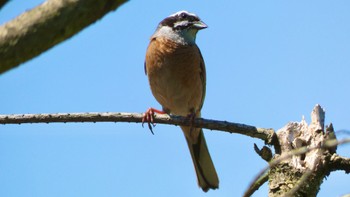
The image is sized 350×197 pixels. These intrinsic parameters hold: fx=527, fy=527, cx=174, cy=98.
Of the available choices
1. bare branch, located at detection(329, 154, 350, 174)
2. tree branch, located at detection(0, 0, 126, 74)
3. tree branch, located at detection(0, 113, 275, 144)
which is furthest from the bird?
tree branch, located at detection(0, 0, 126, 74)

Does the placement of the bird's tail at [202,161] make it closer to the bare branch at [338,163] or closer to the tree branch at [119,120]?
the tree branch at [119,120]

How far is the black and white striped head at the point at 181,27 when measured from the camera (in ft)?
22.2

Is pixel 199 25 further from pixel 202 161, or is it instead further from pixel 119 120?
pixel 119 120

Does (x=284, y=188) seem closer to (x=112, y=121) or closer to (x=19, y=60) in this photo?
(x=112, y=121)

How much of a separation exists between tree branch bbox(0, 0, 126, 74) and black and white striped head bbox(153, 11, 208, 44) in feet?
16.9

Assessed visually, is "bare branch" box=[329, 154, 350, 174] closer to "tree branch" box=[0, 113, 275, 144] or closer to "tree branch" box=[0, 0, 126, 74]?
"tree branch" box=[0, 113, 275, 144]

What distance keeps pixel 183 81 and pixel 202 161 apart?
1011 mm

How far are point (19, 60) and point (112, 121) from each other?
2.75m

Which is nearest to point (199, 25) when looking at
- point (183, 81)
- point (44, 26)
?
point (183, 81)

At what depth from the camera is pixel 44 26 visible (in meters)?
1.48

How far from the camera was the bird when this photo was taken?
6305 mm

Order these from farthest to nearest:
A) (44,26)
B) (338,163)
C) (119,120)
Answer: (119,120)
(338,163)
(44,26)

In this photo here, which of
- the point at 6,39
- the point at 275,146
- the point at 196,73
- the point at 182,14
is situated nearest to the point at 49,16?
the point at 6,39

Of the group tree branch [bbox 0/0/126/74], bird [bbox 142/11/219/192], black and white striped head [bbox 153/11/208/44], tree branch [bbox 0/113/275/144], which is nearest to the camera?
tree branch [bbox 0/0/126/74]
